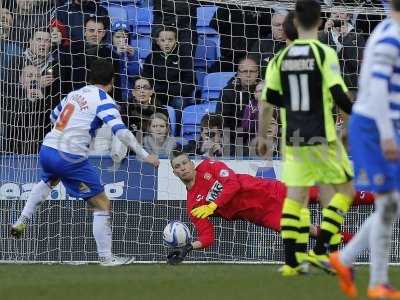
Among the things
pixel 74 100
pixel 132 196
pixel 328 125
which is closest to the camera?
pixel 328 125

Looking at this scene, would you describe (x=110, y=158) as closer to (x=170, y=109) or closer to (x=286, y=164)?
(x=170, y=109)

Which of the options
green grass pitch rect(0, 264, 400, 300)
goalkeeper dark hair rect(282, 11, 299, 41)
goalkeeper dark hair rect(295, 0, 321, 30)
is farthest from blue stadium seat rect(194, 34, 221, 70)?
goalkeeper dark hair rect(295, 0, 321, 30)

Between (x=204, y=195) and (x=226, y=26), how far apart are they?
2.63 metres

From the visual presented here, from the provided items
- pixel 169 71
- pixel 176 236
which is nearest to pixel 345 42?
pixel 169 71

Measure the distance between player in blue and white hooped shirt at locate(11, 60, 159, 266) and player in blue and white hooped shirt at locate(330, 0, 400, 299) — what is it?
14.1 feet

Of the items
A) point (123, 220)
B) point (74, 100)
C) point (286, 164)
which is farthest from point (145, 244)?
point (286, 164)

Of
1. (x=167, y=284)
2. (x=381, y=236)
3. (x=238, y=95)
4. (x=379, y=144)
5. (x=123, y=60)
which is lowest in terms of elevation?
(x=167, y=284)

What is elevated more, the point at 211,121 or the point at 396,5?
the point at 396,5

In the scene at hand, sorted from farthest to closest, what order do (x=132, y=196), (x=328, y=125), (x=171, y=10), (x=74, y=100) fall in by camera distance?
(x=171, y=10) → (x=132, y=196) → (x=74, y=100) → (x=328, y=125)

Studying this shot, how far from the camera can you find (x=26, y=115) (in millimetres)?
12336

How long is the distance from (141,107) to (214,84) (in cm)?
89

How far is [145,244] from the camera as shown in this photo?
483 inches

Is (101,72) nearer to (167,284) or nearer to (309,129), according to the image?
(309,129)

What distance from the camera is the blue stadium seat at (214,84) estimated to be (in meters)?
12.8
